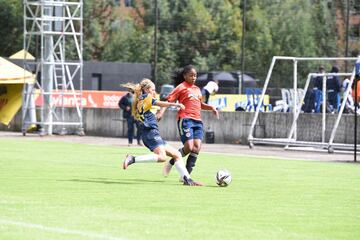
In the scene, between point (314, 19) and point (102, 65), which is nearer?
point (102, 65)

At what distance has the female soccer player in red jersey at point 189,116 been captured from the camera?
18.9 metres

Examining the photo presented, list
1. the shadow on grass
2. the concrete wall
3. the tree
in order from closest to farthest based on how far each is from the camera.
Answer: the shadow on grass, the concrete wall, the tree

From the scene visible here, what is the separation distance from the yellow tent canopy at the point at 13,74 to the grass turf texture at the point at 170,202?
14.1 m

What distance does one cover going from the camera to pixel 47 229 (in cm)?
1098

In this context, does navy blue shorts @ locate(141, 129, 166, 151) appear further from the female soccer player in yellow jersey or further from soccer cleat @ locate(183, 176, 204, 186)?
soccer cleat @ locate(183, 176, 204, 186)

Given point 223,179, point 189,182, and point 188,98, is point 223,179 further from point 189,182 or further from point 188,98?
point 188,98

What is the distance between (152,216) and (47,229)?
1.84 m

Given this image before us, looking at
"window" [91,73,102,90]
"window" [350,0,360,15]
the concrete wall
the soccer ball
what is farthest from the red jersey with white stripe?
"window" [91,73,102,90]

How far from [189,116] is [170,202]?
4.80m

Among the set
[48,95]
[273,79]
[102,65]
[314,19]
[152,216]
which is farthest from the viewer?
[314,19]

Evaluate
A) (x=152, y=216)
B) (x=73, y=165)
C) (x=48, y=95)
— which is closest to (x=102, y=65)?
(x=48, y=95)

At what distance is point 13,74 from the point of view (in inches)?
1534

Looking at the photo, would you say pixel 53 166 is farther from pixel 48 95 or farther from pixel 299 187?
pixel 48 95

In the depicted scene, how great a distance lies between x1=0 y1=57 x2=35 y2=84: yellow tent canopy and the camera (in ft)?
124
